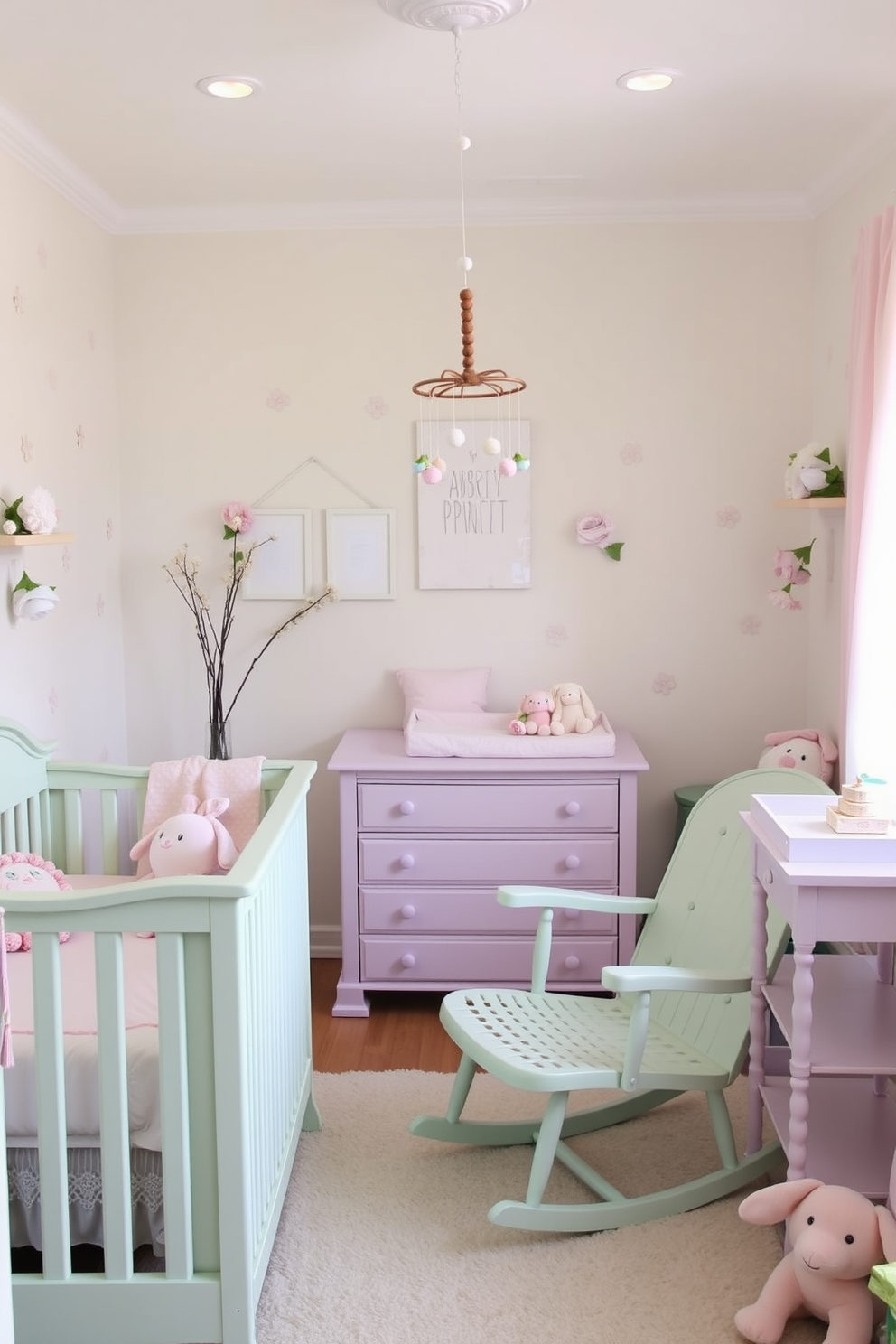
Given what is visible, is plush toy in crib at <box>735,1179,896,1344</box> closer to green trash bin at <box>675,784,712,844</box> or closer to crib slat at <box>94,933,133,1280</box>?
crib slat at <box>94,933,133,1280</box>

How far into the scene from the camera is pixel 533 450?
3760mm

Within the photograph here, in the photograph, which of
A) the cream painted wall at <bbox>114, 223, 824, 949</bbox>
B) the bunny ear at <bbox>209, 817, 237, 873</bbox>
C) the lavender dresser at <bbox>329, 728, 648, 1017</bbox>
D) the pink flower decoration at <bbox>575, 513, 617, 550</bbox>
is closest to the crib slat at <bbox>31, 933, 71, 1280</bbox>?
the bunny ear at <bbox>209, 817, 237, 873</bbox>

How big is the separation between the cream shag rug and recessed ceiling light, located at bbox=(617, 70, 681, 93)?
228 cm

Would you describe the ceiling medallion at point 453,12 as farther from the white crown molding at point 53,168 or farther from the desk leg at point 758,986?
the desk leg at point 758,986

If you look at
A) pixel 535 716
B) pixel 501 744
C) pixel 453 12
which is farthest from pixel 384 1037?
pixel 453 12

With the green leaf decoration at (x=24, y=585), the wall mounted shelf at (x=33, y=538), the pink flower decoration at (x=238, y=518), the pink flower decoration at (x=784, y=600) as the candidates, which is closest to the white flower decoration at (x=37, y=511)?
the wall mounted shelf at (x=33, y=538)

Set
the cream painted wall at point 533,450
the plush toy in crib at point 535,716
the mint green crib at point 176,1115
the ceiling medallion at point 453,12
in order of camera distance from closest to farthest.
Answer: the mint green crib at point 176,1115 → the ceiling medallion at point 453,12 → the plush toy in crib at point 535,716 → the cream painted wall at point 533,450

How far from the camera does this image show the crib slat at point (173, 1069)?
72.1 inches

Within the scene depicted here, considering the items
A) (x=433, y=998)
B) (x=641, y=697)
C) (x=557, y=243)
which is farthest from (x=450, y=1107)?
(x=557, y=243)

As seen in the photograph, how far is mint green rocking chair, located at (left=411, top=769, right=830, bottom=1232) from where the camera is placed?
2.27 metres

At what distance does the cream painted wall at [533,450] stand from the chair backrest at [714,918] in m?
1.02

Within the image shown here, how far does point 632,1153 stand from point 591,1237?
351 mm

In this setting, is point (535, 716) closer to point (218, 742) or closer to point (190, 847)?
point (218, 742)

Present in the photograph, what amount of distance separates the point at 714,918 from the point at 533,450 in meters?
1.66
